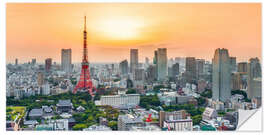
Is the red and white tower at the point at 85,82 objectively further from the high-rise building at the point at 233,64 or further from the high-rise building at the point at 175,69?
the high-rise building at the point at 233,64

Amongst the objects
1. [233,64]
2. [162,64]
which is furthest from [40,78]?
[233,64]

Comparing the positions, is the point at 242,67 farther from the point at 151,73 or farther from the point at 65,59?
the point at 65,59

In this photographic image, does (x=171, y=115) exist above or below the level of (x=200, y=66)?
below

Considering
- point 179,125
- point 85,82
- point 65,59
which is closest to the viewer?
point 179,125

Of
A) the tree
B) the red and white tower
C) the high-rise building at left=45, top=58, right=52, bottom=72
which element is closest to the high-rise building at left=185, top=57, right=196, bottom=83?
the red and white tower

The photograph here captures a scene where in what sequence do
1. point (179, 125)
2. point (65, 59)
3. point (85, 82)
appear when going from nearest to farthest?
point (179, 125), point (65, 59), point (85, 82)

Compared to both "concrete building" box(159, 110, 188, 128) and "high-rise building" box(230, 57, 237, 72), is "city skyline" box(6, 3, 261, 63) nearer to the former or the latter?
"high-rise building" box(230, 57, 237, 72)

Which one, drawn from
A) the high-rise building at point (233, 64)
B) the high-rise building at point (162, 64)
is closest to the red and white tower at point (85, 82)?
the high-rise building at point (162, 64)

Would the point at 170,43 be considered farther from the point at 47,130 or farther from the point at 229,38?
the point at 47,130
